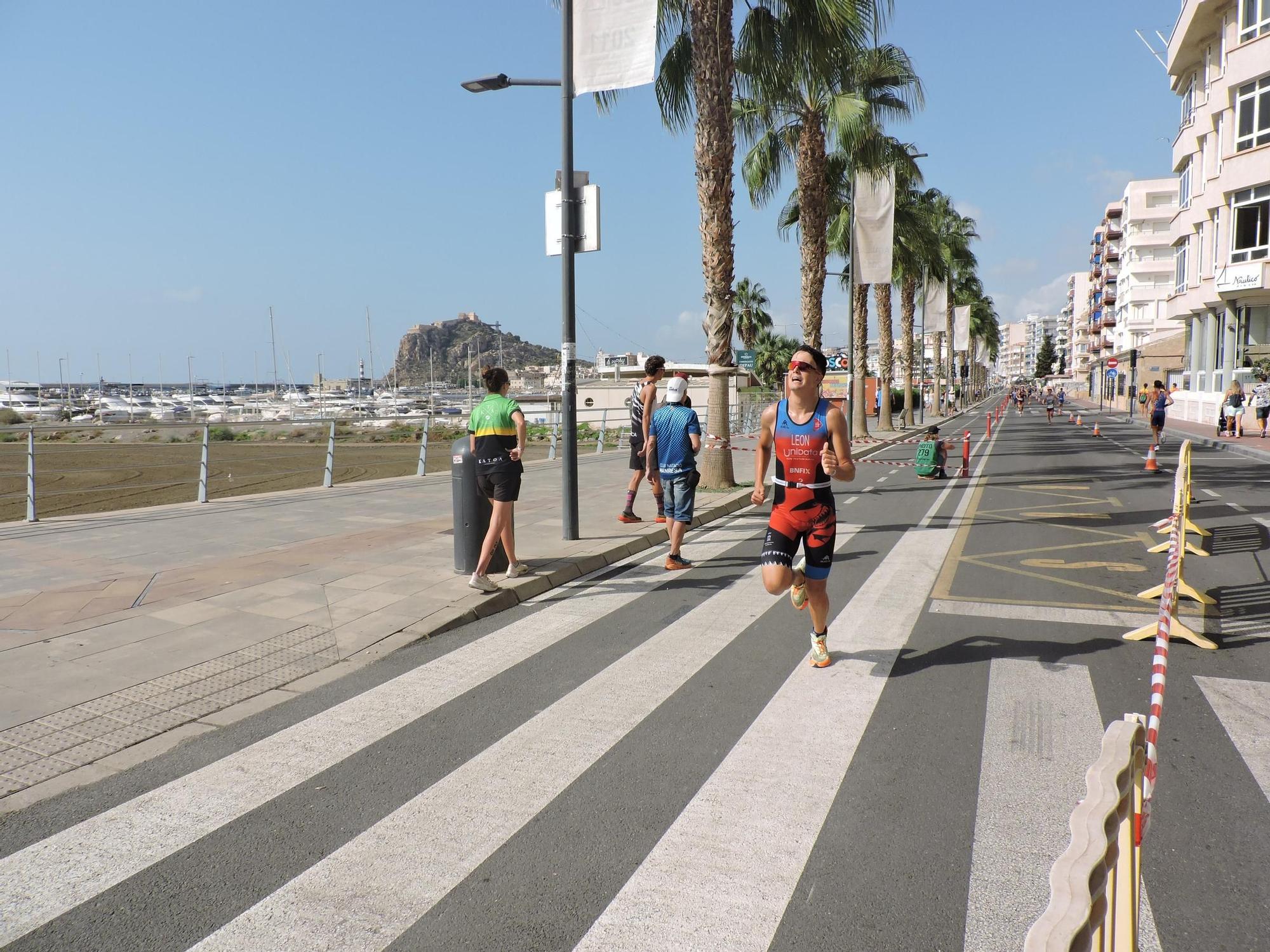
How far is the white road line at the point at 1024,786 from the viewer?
2.79m

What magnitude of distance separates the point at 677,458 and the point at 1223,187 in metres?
37.5

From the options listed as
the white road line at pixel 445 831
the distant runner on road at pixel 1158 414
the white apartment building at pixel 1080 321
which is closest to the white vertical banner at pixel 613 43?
the white road line at pixel 445 831

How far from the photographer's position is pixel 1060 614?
255 inches

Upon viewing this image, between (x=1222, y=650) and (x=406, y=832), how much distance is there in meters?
5.12

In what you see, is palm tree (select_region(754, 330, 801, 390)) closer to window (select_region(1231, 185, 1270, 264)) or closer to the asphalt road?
window (select_region(1231, 185, 1270, 264))

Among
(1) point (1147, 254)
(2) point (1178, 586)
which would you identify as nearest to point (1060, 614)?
(2) point (1178, 586)

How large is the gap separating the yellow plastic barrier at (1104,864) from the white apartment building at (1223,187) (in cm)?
3879

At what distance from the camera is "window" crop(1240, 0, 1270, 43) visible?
33.0 metres

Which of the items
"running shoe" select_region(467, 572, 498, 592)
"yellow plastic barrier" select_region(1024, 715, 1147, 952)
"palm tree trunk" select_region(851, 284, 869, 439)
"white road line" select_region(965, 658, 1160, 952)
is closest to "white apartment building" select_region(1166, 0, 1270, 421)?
"palm tree trunk" select_region(851, 284, 869, 439)

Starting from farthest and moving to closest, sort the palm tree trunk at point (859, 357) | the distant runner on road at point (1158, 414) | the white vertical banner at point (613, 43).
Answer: the palm tree trunk at point (859, 357), the distant runner on road at point (1158, 414), the white vertical banner at point (613, 43)

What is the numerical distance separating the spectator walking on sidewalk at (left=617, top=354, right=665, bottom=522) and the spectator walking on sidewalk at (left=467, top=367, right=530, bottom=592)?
3.19 m

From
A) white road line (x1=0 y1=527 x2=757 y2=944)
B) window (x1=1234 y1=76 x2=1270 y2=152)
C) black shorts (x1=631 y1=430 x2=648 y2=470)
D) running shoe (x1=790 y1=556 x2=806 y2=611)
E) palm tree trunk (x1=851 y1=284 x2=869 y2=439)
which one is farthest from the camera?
window (x1=1234 y1=76 x2=1270 y2=152)

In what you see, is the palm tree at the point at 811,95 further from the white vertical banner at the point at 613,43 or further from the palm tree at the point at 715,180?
the white vertical banner at the point at 613,43

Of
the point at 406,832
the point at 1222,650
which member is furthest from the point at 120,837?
the point at 1222,650
